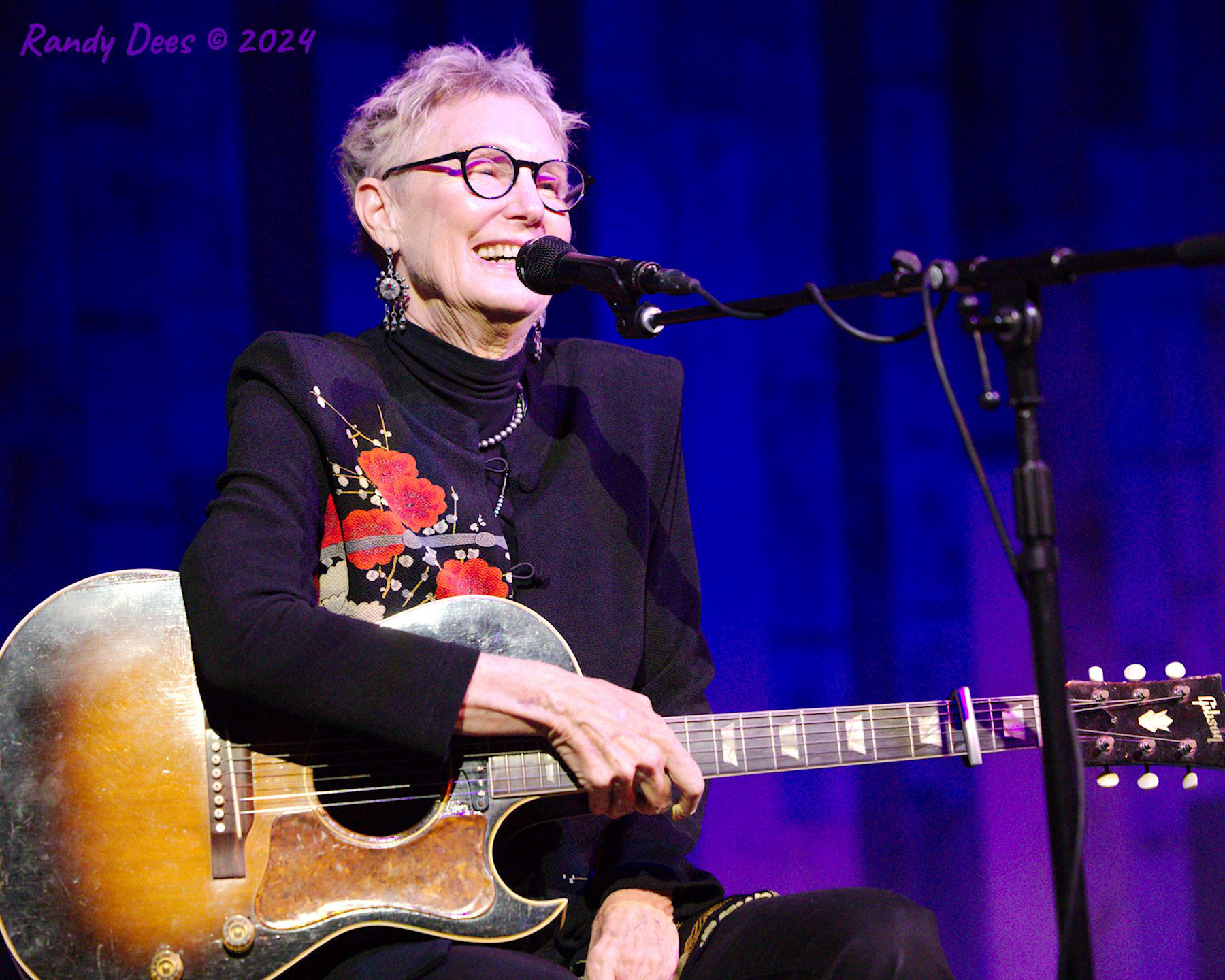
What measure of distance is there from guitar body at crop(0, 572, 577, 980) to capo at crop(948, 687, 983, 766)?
700 mm

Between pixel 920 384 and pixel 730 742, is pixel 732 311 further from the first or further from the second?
pixel 920 384

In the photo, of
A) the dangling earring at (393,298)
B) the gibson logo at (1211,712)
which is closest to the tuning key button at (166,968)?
the dangling earring at (393,298)

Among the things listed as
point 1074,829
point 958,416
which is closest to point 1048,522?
point 958,416

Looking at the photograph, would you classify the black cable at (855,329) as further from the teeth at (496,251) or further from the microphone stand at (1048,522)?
the teeth at (496,251)

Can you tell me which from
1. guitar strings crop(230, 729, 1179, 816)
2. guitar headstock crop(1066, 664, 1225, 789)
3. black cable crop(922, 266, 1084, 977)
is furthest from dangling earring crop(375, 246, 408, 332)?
guitar headstock crop(1066, 664, 1225, 789)

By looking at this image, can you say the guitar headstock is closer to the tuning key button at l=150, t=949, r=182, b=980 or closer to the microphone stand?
the microphone stand

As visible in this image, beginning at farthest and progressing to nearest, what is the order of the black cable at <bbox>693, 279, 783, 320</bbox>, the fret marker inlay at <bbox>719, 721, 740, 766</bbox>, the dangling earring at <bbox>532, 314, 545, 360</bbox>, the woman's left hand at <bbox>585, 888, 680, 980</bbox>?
the dangling earring at <bbox>532, 314, 545, 360</bbox> → the fret marker inlay at <bbox>719, 721, 740, 766</bbox> → the woman's left hand at <bbox>585, 888, 680, 980</bbox> → the black cable at <bbox>693, 279, 783, 320</bbox>

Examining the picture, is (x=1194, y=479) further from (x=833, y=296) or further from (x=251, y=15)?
(x=251, y=15)

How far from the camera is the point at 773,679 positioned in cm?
279

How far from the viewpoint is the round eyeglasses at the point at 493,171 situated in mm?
1969

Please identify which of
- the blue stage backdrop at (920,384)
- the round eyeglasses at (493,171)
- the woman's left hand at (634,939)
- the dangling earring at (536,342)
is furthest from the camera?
the blue stage backdrop at (920,384)

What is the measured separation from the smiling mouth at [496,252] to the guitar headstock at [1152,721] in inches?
45.6

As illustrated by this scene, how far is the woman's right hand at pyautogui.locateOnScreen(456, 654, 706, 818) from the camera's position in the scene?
1.52m

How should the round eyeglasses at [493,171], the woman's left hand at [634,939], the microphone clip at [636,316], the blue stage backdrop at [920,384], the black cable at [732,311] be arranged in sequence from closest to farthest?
the black cable at [732,311], the microphone clip at [636,316], the woman's left hand at [634,939], the round eyeglasses at [493,171], the blue stage backdrop at [920,384]
